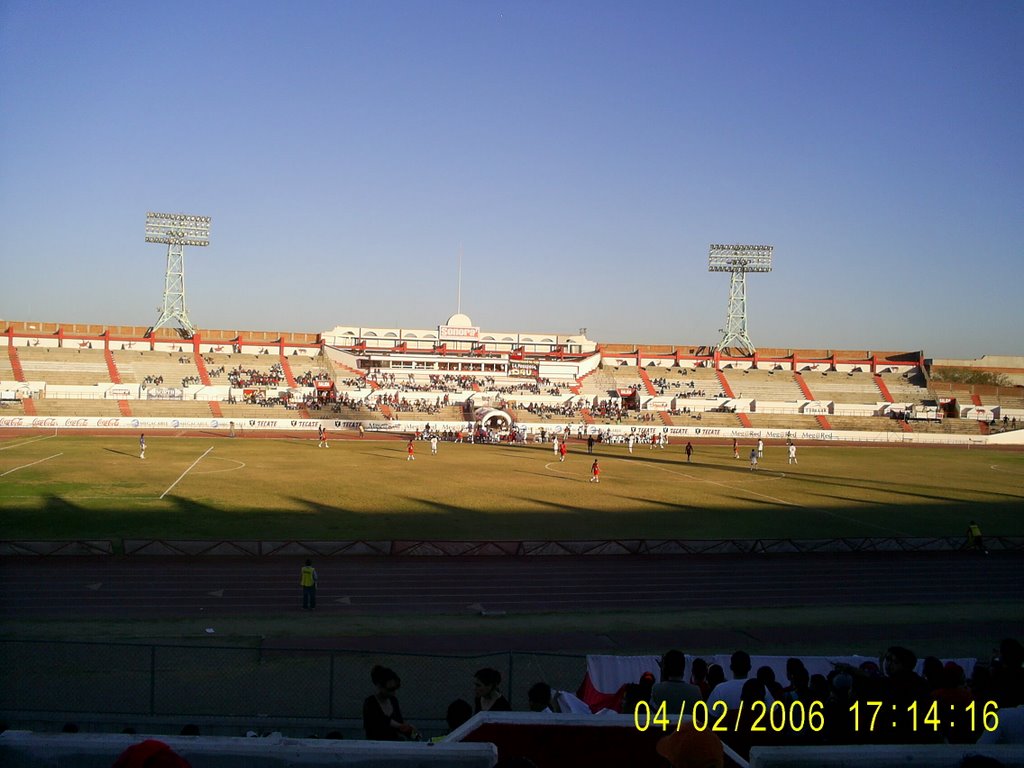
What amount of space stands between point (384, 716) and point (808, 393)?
250 feet

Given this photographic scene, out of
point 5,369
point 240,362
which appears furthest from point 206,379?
point 5,369

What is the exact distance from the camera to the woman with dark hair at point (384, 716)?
5.85 metres

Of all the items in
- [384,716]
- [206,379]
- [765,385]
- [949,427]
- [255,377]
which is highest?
[765,385]

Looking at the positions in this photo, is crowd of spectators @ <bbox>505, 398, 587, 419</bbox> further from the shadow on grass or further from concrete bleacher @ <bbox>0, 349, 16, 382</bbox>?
concrete bleacher @ <bbox>0, 349, 16, 382</bbox>

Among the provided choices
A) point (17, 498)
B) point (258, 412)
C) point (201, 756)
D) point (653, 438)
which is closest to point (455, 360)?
point (258, 412)

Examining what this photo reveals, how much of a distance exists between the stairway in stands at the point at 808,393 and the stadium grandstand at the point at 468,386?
0.70ft

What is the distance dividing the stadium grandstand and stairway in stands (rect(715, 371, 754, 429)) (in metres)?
A: 0.18

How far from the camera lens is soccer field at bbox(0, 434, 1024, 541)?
75.7 feet

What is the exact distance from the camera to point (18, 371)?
61.2m

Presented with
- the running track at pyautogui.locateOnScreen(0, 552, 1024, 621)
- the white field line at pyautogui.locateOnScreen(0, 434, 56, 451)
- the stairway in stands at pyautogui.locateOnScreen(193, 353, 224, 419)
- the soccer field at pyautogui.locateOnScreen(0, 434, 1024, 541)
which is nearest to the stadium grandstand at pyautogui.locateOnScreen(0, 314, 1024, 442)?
the stairway in stands at pyautogui.locateOnScreen(193, 353, 224, 419)

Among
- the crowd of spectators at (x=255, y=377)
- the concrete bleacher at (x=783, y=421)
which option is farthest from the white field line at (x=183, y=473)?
the concrete bleacher at (x=783, y=421)

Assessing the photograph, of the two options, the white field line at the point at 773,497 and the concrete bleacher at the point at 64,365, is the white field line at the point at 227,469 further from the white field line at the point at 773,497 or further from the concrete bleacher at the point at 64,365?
the concrete bleacher at the point at 64,365

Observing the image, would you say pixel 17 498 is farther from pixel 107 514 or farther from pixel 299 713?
pixel 299 713

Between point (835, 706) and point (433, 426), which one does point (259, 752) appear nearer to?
point (835, 706)
